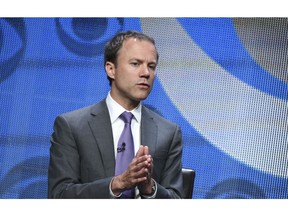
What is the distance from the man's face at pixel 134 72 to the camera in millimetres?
2959

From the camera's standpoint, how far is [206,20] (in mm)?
3746

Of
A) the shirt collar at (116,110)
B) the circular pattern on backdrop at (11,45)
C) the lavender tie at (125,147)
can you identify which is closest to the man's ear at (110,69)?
the shirt collar at (116,110)

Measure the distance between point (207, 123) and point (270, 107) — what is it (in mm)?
429

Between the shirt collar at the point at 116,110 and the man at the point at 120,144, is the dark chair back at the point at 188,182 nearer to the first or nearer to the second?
the man at the point at 120,144

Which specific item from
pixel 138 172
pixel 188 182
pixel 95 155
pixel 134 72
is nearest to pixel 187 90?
pixel 134 72

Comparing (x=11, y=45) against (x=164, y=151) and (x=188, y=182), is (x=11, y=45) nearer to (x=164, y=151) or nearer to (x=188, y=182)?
(x=164, y=151)

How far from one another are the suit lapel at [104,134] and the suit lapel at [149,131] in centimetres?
17

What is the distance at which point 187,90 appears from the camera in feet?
12.0

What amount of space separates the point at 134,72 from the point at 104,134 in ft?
1.27

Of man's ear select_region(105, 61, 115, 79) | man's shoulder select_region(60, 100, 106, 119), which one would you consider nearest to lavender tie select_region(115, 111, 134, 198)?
man's shoulder select_region(60, 100, 106, 119)

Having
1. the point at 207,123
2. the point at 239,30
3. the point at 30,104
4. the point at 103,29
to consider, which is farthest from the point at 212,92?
the point at 30,104

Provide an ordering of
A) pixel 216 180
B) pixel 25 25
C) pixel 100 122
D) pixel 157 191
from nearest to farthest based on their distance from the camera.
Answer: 1. pixel 157 191
2. pixel 100 122
3. pixel 216 180
4. pixel 25 25
